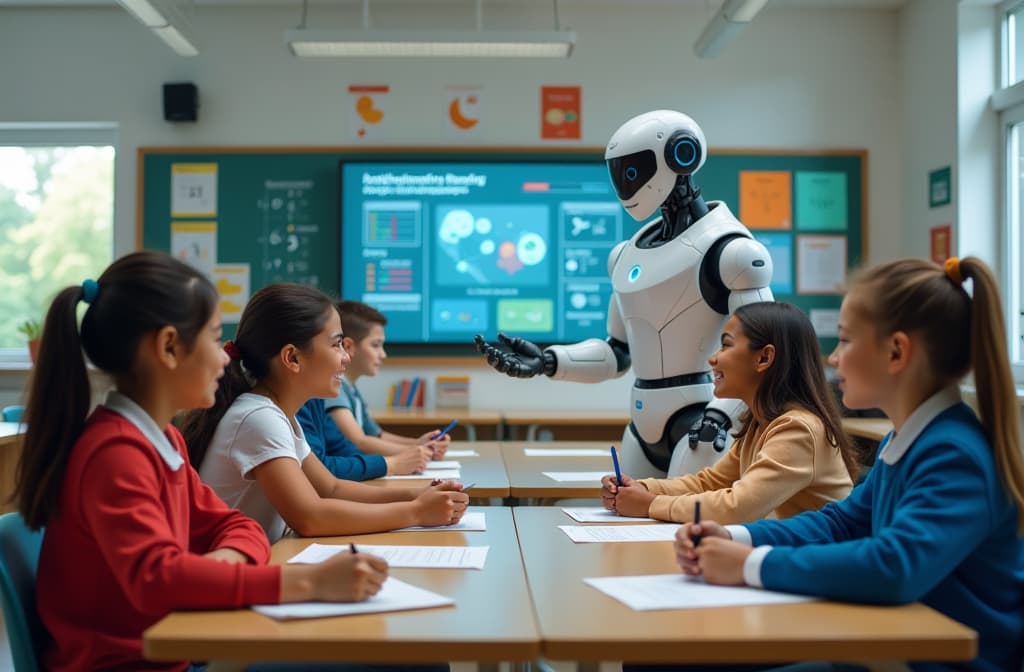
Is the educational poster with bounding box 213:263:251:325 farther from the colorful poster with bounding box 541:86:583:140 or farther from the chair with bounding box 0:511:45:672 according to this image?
the chair with bounding box 0:511:45:672

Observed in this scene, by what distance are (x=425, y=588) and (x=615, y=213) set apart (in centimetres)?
394

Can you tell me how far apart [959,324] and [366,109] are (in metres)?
4.15

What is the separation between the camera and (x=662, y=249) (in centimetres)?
259

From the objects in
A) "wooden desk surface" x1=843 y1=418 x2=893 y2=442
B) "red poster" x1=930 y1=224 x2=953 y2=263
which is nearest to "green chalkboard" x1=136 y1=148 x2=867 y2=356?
Result: "red poster" x1=930 y1=224 x2=953 y2=263

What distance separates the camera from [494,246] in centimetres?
504

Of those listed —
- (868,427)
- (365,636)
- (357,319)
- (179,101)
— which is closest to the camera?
(365,636)

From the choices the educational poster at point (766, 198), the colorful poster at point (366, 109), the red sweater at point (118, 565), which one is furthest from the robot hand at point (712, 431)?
the colorful poster at point (366, 109)

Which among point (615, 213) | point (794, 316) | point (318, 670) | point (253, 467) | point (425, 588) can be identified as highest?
point (615, 213)

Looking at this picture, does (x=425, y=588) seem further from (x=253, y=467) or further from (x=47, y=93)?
(x=47, y=93)

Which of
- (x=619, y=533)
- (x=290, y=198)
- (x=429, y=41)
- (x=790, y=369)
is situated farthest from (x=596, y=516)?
(x=290, y=198)

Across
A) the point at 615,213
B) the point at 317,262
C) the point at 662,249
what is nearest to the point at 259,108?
the point at 317,262

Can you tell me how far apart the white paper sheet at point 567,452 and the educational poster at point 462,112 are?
225cm

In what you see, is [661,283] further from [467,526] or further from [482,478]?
[467,526]

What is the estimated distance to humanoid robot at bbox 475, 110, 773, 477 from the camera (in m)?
2.49
